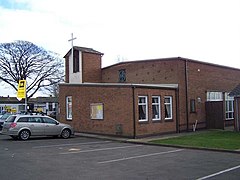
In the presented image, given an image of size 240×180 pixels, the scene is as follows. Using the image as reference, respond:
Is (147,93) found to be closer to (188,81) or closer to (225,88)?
(188,81)

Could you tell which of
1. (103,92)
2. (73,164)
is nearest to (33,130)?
(103,92)

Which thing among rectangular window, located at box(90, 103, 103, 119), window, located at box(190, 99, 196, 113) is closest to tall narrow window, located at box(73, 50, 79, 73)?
rectangular window, located at box(90, 103, 103, 119)

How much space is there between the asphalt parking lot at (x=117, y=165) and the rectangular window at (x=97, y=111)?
8.26 m

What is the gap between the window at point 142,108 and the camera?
21.9 meters

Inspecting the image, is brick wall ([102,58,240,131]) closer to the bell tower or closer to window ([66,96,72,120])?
the bell tower

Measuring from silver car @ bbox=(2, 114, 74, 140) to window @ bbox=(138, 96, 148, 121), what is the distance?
5015 millimetres

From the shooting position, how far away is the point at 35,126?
21047 millimetres

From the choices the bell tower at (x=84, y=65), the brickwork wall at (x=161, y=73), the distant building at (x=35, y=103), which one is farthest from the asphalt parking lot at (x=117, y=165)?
the distant building at (x=35, y=103)

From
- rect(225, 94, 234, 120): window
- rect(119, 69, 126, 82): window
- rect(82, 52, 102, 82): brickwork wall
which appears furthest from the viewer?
rect(82, 52, 102, 82): brickwork wall

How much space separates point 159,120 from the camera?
23.3m

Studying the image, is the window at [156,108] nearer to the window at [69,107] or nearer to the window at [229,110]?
the window at [69,107]

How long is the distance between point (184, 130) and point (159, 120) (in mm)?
3223

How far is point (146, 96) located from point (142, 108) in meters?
0.87

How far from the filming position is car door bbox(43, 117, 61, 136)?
2144cm
